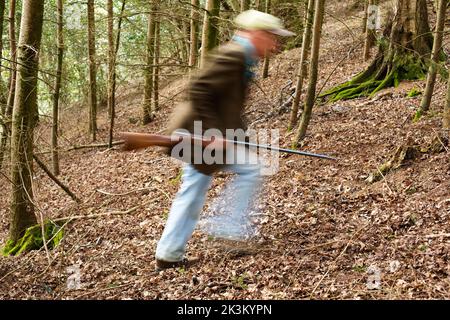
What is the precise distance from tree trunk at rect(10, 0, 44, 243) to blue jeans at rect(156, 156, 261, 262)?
3.47 meters

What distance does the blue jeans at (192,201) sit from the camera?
181 inches

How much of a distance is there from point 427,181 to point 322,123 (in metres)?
4.65

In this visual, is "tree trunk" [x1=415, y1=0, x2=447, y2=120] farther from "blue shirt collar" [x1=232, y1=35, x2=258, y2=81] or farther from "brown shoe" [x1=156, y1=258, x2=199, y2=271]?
"brown shoe" [x1=156, y1=258, x2=199, y2=271]

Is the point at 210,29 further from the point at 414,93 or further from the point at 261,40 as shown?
the point at 414,93

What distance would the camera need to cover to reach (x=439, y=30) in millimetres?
7574

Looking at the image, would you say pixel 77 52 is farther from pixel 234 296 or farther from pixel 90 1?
pixel 234 296

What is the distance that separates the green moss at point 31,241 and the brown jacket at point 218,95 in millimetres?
4474

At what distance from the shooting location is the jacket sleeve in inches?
165

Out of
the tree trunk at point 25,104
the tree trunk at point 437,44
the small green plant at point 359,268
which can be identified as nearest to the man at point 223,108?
the small green plant at point 359,268

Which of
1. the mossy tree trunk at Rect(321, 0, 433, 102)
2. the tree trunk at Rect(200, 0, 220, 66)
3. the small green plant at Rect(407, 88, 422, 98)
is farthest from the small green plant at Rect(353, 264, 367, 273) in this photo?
the mossy tree trunk at Rect(321, 0, 433, 102)

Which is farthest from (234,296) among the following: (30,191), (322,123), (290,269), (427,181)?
(322,123)

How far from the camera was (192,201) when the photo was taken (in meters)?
4.61

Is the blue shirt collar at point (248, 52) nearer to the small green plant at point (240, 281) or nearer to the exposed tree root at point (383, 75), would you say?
the small green plant at point (240, 281)

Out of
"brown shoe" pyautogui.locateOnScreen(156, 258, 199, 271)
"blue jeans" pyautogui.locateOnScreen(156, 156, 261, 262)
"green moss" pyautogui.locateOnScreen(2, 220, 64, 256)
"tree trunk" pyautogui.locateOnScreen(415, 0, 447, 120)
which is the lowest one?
"green moss" pyautogui.locateOnScreen(2, 220, 64, 256)
